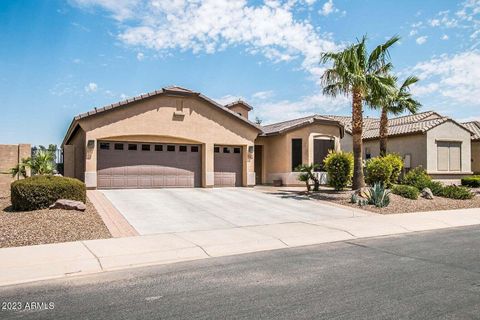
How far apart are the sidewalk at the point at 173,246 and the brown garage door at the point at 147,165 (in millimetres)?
9756

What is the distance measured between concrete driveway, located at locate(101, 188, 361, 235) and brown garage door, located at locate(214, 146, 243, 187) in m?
2.42

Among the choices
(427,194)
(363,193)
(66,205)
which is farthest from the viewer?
(427,194)

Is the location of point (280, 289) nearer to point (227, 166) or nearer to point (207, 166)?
point (207, 166)

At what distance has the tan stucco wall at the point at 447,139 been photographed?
25844 millimetres

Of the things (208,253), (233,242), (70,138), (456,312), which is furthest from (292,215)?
(70,138)

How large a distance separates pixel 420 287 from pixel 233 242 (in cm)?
462

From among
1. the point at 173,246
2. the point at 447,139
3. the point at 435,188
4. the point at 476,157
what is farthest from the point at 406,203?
the point at 476,157

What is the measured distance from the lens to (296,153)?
2441 centimetres

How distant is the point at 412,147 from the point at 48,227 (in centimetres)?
2400

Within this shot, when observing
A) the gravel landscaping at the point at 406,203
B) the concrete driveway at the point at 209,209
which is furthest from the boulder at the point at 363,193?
the concrete driveway at the point at 209,209

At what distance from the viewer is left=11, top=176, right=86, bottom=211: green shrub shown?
40.1 ft

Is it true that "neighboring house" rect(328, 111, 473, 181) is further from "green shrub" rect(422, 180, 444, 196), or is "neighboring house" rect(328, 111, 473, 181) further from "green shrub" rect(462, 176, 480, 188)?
"green shrub" rect(422, 180, 444, 196)

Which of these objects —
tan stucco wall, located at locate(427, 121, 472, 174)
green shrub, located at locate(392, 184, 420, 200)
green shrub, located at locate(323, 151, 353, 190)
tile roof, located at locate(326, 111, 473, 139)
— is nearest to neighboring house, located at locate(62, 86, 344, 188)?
green shrub, located at locate(323, 151, 353, 190)

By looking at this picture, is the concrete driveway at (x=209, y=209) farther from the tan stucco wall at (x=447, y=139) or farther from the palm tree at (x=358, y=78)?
the tan stucco wall at (x=447, y=139)
